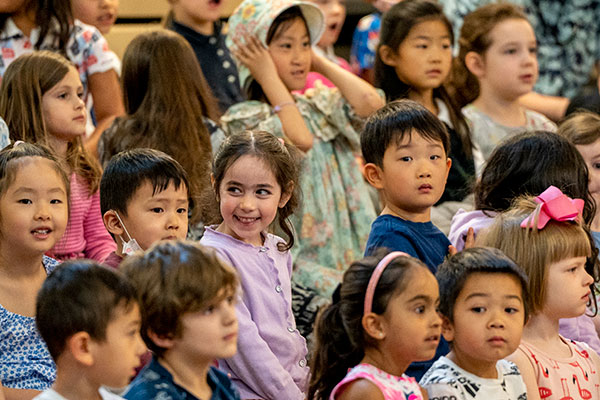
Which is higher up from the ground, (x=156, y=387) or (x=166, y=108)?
(x=166, y=108)

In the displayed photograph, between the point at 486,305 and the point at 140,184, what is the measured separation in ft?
3.34

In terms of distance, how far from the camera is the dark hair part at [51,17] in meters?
3.65

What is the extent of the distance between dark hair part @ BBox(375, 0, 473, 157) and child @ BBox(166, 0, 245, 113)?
0.63 meters

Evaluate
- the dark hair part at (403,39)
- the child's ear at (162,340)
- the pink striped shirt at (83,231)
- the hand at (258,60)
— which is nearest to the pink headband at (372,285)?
the child's ear at (162,340)

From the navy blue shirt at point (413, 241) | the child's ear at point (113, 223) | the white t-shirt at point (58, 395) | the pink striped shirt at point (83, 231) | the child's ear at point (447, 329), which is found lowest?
the pink striped shirt at point (83, 231)

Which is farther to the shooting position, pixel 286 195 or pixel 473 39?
pixel 473 39

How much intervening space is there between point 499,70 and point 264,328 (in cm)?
208

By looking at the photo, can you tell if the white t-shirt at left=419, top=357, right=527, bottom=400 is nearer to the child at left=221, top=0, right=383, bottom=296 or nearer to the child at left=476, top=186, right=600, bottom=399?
the child at left=476, top=186, right=600, bottom=399

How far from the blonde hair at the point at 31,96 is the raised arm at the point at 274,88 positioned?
0.78 meters

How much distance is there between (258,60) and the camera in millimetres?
3701

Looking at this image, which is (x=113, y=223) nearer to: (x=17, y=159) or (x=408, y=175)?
(x=17, y=159)

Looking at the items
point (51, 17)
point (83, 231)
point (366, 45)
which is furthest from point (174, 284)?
point (366, 45)

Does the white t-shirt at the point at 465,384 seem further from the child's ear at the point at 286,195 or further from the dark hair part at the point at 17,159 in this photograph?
the dark hair part at the point at 17,159

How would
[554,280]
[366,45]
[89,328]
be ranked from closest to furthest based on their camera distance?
1. [89,328]
2. [554,280]
3. [366,45]
